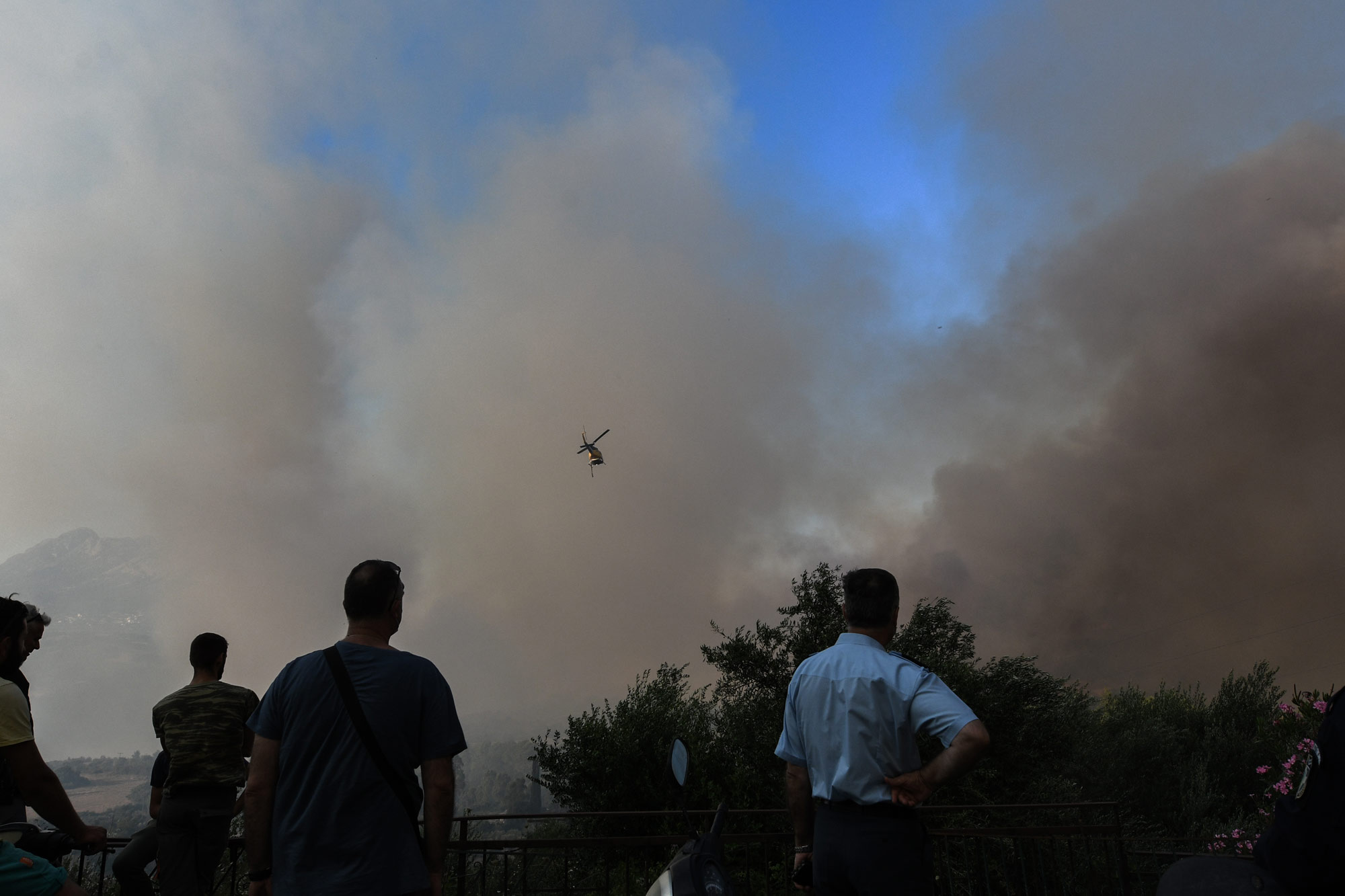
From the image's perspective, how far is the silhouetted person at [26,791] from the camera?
2.41 meters

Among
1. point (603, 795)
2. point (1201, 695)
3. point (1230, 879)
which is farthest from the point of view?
point (1201, 695)

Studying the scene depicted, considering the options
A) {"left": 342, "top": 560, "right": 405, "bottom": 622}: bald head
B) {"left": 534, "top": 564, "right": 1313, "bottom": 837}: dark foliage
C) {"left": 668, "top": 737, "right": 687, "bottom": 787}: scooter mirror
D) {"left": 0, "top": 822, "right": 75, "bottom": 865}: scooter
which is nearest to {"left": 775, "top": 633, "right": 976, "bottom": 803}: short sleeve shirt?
{"left": 668, "top": 737, "right": 687, "bottom": 787}: scooter mirror

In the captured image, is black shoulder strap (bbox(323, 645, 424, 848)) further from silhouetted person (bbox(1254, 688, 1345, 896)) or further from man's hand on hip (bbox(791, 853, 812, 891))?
silhouetted person (bbox(1254, 688, 1345, 896))

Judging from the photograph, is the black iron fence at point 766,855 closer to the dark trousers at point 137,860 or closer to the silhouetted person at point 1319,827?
the dark trousers at point 137,860

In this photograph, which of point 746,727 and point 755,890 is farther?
point 746,727

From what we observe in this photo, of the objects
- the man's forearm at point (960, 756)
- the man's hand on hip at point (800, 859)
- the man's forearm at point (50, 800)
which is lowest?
the man's hand on hip at point (800, 859)

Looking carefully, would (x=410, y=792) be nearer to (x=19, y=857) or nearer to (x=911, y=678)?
(x=19, y=857)

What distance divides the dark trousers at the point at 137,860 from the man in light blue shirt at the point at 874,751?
12.0ft

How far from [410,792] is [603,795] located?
18700mm

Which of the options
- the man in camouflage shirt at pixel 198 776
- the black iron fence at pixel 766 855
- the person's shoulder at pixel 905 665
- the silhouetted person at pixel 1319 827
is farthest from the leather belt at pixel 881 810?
the man in camouflage shirt at pixel 198 776

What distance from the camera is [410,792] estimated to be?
9.69 ft

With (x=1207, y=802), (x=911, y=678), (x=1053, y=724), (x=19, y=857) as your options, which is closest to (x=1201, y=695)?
(x=1207, y=802)

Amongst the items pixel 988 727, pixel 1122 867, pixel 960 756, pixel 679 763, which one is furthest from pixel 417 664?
pixel 988 727

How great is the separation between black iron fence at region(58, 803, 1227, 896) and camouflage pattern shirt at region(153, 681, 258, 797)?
0.97m
